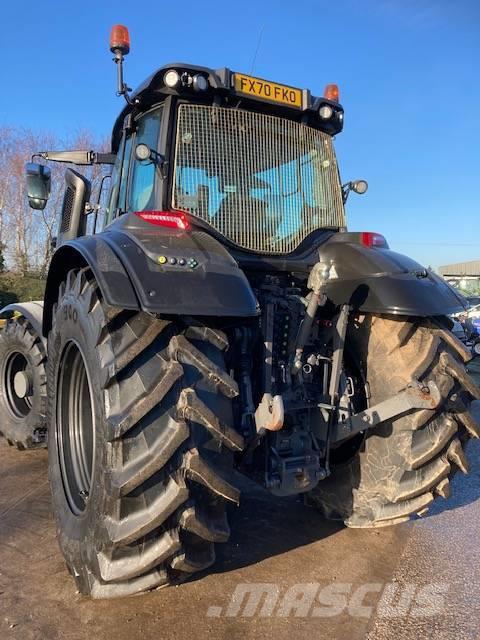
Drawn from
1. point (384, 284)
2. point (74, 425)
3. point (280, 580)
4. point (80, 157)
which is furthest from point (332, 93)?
point (280, 580)

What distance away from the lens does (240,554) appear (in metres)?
3.12

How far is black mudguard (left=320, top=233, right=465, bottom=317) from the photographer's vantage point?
287 cm

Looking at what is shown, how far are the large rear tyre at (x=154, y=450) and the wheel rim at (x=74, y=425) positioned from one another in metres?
0.67

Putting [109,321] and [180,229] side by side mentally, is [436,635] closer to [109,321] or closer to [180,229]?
[109,321]

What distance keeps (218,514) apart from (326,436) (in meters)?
0.88

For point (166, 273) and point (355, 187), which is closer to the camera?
point (166, 273)

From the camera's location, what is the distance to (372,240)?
3270 mm

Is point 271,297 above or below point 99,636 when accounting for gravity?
above

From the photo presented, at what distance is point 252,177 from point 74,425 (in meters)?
1.87

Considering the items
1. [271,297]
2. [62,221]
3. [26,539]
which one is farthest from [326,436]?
[62,221]

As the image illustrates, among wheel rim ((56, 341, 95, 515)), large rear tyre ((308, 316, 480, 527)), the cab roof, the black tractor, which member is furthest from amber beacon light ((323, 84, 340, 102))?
wheel rim ((56, 341, 95, 515))

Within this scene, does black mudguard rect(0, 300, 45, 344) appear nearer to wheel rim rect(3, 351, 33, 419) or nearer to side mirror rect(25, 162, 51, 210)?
wheel rim rect(3, 351, 33, 419)

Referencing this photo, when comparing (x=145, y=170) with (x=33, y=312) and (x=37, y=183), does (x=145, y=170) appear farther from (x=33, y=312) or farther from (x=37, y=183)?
(x=33, y=312)

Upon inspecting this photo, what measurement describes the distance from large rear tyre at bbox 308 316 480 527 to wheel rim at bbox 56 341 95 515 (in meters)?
1.64
